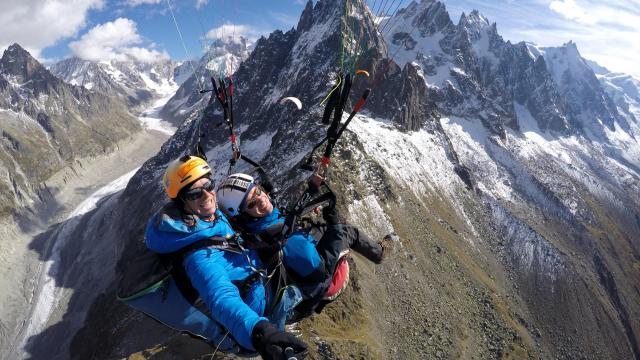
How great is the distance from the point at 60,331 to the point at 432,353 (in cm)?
8447

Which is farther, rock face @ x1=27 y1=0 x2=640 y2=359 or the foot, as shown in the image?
rock face @ x1=27 y1=0 x2=640 y2=359

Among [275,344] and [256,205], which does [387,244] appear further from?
[275,344]

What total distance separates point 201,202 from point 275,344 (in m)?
2.81

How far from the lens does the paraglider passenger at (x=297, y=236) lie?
7.51 m

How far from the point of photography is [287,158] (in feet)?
233

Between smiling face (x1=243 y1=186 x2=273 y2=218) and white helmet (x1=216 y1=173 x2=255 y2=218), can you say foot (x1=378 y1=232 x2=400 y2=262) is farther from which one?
white helmet (x1=216 y1=173 x2=255 y2=218)

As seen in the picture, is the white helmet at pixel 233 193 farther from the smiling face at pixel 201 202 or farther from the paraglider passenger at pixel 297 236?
the smiling face at pixel 201 202

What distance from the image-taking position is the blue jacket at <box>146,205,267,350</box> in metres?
5.20

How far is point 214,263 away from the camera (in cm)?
584

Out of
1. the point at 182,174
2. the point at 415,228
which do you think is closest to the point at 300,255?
the point at 182,174

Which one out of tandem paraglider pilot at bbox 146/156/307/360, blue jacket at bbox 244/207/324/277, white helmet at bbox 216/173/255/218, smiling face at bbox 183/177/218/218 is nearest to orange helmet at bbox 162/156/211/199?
tandem paraglider pilot at bbox 146/156/307/360

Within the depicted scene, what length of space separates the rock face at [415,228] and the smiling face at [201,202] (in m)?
5.35

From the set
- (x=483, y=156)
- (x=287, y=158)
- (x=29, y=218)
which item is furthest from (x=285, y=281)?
(x=29, y=218)

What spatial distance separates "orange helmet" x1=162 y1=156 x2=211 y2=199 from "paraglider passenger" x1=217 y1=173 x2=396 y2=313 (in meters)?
1.30
